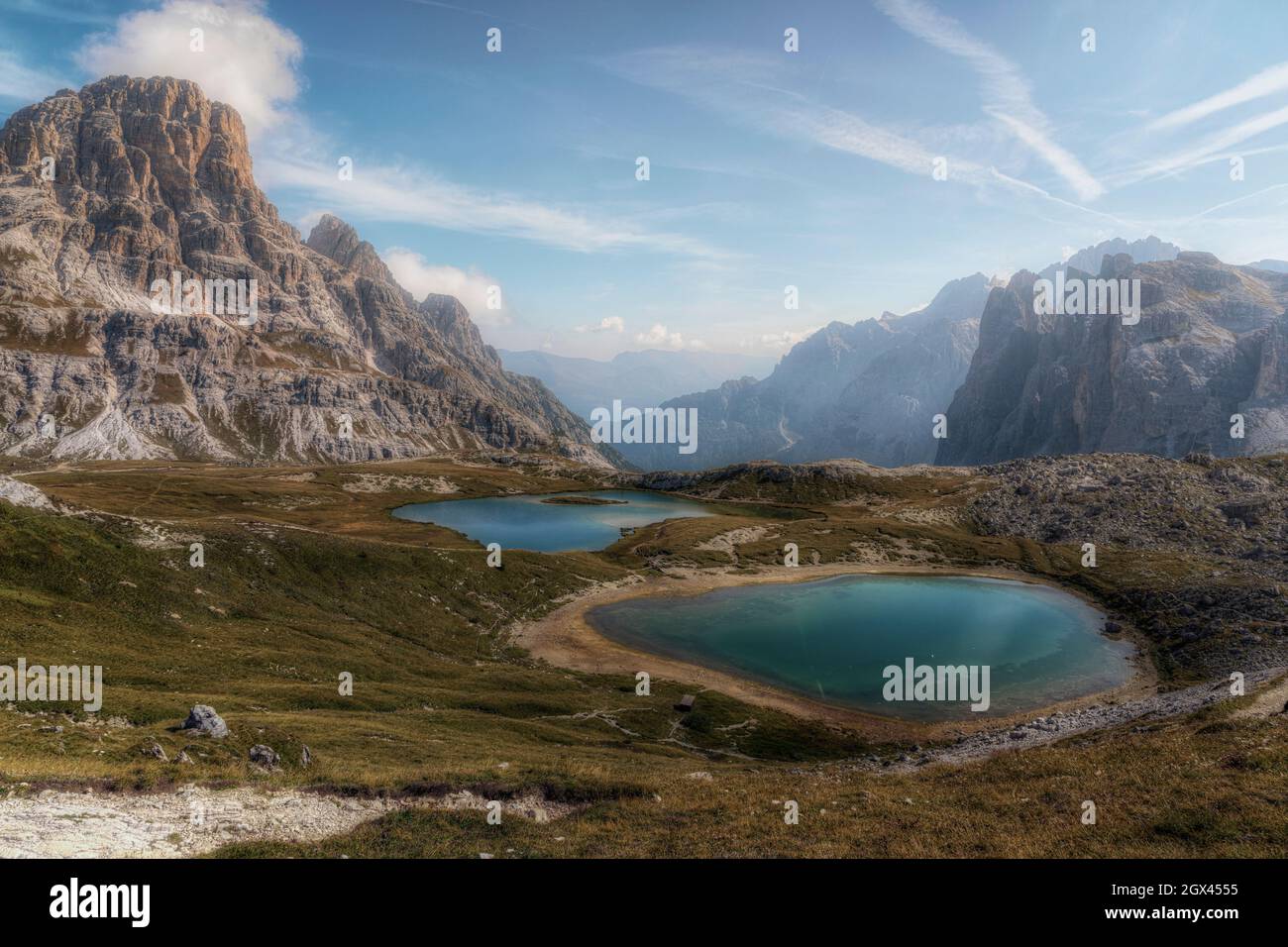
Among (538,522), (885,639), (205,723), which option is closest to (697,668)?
(885,639)

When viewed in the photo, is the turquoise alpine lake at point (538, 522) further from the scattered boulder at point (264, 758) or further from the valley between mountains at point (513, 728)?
the scattered boulder at point (264, 758)

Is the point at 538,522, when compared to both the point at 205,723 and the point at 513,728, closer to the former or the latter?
the point at 513,728

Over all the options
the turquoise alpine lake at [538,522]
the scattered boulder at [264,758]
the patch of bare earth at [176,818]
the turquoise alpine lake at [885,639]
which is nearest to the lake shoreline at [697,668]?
the turquoise alpine lake at [885,639]

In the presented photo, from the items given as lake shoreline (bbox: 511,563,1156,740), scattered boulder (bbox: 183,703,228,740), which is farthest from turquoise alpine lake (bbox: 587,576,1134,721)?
scattered boulder (bbox: 183,703,228,740)
